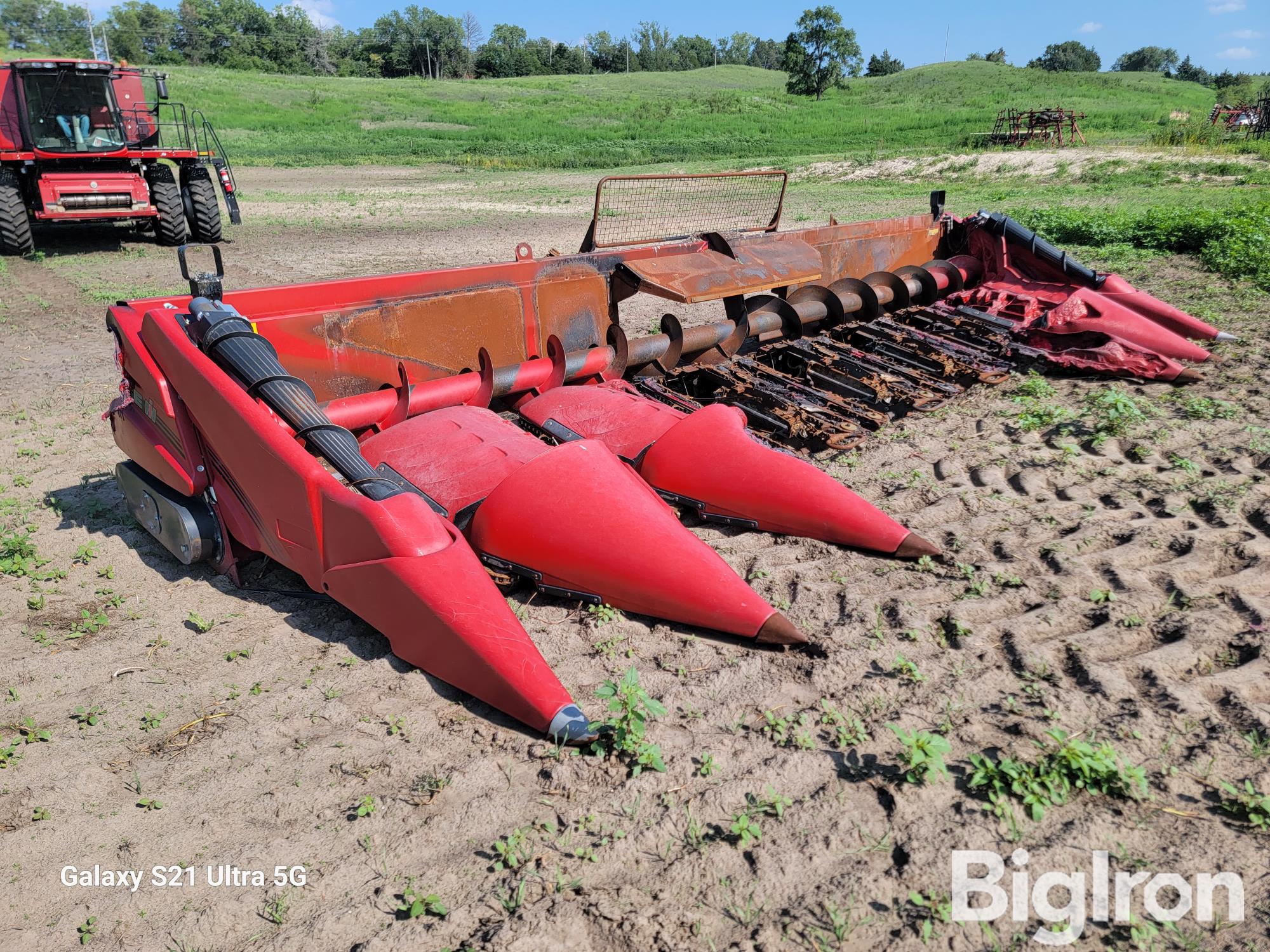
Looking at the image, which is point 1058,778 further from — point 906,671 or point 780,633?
point 780,633

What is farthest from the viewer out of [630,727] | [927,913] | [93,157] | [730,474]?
[93,157]

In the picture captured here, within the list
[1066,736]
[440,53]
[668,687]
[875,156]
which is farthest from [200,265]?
[440,53]

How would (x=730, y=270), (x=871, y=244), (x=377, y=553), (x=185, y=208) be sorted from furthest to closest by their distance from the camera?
1. (x=185, y=208)
2. (x=871, y=244)
3. (x=730, y=270)
4. (x=377, y=553)

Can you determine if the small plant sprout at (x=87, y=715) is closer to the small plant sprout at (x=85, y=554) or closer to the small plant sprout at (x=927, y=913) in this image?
the small plant sprout at (x=85, y=554)

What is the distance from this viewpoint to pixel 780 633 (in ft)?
9.76

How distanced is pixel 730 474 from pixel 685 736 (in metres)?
1.55

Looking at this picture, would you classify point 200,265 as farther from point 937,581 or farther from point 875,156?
point 875,156

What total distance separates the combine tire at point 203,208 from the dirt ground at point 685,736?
10.9 meters

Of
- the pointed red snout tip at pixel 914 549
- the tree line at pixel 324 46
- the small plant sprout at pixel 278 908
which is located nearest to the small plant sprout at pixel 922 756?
the pointed red snout tip at pixel 914 549

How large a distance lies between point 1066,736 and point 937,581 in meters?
1.02

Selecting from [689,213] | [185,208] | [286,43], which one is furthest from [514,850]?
[286,43]

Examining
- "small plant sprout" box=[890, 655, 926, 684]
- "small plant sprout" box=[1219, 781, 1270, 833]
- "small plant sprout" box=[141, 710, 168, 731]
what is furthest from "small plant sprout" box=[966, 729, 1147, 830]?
"small plant sprout" box=[141, 710, 168, 731]

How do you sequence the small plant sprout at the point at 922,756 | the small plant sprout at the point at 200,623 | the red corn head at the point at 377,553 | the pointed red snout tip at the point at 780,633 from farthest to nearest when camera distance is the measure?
the small plant sprout at the point at 200,623, the pointed red snout tip at the point at 780,633, the red corn head at the point at 377,553, the small plant sprout at the point at 922,756

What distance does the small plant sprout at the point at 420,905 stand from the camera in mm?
2037
